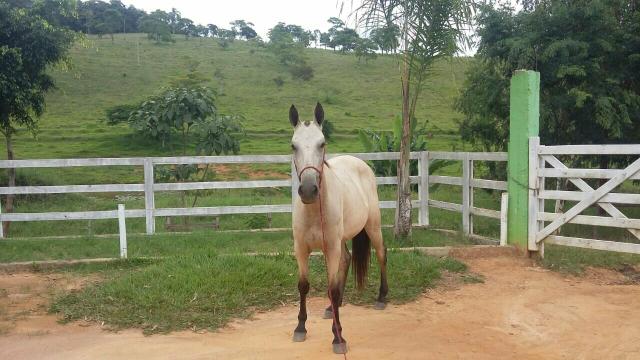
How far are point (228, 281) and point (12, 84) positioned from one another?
6.91m

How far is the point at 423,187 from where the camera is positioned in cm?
947

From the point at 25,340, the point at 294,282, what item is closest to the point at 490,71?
the point at 294,282

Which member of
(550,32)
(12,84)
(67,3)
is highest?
(67,3)

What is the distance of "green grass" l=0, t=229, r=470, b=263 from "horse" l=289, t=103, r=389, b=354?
2.18 m

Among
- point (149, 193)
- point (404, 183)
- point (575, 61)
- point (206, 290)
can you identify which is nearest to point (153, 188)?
point (149, 193)

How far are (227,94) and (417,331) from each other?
3920cm

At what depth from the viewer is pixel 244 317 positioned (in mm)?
5172

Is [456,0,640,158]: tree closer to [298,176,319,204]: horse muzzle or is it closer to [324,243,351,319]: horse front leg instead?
[324,243,351,319]: horse front leg

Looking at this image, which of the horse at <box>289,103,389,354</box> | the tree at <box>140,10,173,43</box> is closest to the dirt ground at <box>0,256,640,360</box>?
the horse at <box>289,103,389,354</box>

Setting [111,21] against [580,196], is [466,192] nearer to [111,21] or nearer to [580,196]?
[580,196]

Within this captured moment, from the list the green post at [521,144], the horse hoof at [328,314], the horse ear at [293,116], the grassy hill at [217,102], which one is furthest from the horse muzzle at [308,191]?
the grassy hill at [217,102]

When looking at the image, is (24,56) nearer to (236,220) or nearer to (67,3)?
(67,3)

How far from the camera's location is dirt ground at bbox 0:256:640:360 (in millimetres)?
4266

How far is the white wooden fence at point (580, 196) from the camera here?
20.7 feet
